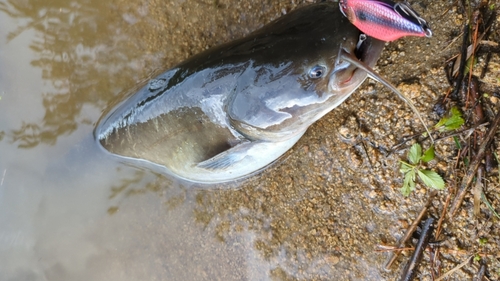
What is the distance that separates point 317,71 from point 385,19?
0.50m

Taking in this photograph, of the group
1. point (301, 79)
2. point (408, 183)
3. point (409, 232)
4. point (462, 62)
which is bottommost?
point (409, 232)

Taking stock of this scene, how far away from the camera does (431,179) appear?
254cm

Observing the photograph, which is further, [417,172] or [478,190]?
[417,172]

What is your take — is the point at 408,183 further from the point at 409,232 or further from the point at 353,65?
the point at 353,65

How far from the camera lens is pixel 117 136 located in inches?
132

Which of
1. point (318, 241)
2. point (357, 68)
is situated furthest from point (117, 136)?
point (357, 68)

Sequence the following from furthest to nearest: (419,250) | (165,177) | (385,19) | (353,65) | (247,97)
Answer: (165,177)
(419,250)
(247,97)
(353,65)
(385,19)

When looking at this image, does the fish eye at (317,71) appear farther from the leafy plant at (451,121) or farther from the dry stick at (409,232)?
the dry stick at (409,232)

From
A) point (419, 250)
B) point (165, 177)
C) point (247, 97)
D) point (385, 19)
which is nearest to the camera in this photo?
point (385, 19)

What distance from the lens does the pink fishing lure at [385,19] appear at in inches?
71.7

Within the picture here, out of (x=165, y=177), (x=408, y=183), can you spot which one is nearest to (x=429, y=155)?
(x=408, y=183)

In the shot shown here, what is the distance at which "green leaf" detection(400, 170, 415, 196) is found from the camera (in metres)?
2.64

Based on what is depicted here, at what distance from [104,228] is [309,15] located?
2881 millimetres

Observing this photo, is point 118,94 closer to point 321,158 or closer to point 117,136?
point 117,136
